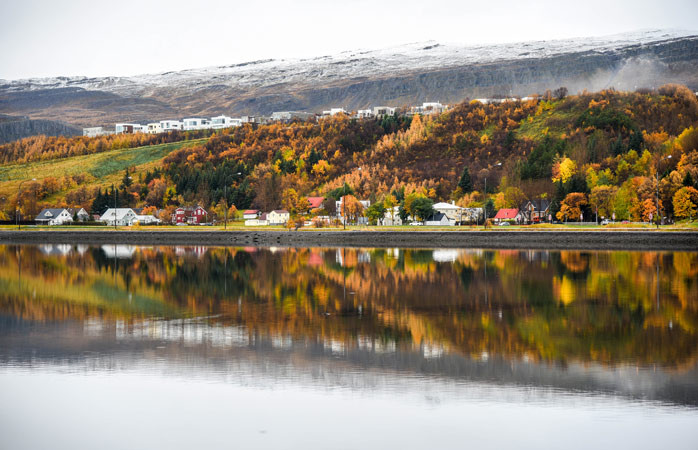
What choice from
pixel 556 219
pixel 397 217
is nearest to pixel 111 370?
pixel 556 219

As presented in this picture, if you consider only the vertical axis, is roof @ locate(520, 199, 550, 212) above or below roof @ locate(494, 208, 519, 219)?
above

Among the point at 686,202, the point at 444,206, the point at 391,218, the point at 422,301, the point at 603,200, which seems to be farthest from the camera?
the point at 444,206

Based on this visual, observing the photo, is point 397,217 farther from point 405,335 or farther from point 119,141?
point 119,141

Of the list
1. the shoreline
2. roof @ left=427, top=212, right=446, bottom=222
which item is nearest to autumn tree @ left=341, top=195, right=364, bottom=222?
roof @ left=427, top=212, right=446, bottom=222

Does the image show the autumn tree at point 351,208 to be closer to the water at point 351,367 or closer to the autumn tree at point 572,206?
the autumn tree at point 572,206

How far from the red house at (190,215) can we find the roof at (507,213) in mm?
42673

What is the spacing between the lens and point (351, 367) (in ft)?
41.4

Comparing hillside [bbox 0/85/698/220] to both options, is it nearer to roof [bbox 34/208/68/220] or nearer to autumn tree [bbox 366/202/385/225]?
roof [bbox 34/208/68/220]

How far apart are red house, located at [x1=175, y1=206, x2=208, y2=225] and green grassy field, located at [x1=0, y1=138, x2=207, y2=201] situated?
42178mm

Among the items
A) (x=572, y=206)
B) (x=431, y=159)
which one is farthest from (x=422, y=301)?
(x=431, y=159)

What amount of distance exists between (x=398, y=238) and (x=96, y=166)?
11328cm

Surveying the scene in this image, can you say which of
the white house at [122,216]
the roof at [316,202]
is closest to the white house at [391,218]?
the roof at [316,202]

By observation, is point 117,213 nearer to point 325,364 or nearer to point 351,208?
point 351,208

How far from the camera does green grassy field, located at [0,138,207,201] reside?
147m
